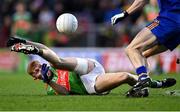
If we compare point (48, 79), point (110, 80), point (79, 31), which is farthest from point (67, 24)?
point (79, 31)

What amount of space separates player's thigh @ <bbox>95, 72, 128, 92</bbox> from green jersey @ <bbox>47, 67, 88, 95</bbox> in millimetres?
353

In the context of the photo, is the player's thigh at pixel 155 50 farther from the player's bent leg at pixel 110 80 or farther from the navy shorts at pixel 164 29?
the player's bent leg at pixel 110 80

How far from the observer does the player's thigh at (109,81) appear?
40.9 ft

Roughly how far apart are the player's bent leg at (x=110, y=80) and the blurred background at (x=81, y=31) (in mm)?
12203

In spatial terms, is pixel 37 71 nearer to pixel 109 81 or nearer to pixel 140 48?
pixel 109 81

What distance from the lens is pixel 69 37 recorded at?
26797mm

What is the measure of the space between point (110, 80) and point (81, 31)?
46.9 feet

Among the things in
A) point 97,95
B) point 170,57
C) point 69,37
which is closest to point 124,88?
point 97,95

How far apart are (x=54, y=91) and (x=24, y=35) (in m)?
13.8

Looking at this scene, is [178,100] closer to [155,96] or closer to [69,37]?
[155,96]

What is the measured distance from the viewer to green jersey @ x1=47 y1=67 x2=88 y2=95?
41.8 feet

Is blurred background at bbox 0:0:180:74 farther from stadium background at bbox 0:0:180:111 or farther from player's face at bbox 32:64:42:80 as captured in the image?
player's face at bbox 32:64:42:80

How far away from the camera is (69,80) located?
12758 mm

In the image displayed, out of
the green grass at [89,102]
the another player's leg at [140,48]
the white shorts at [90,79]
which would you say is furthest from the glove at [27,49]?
the another player's leg at [140,48]
